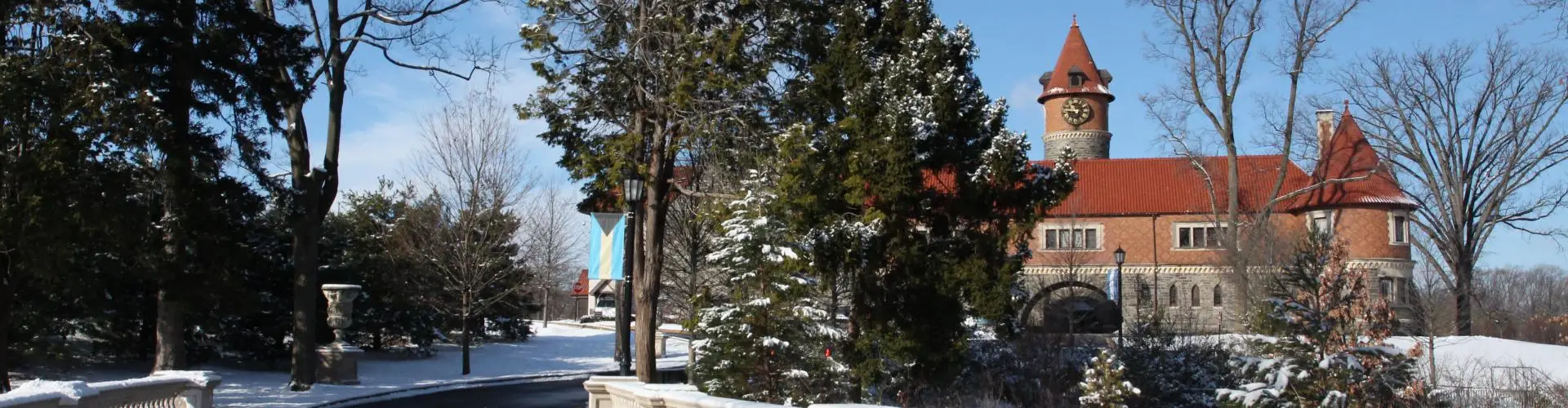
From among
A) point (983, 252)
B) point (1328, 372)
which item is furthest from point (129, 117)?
point (1328, 372)

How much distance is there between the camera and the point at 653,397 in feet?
38.3

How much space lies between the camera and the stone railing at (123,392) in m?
9.10

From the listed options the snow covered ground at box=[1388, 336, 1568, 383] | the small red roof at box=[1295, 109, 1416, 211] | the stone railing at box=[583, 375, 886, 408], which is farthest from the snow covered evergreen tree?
the small red roof at box=[1295, 109, 1416, 211]

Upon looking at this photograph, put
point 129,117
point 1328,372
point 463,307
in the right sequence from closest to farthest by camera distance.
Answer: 1. point 1328,372
2. point 129,117
3. point 463,307

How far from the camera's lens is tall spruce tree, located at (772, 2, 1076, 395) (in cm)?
1983

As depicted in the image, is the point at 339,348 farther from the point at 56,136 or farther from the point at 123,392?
the point at 123,392

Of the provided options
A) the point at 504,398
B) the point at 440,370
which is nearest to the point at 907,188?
the point at 504,398

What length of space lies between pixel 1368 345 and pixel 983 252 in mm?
7288

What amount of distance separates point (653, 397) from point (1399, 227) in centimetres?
4646

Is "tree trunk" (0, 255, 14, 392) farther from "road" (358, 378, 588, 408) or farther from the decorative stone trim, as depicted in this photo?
the decorative stone trim

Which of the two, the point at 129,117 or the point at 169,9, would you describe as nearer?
the point at 129,117

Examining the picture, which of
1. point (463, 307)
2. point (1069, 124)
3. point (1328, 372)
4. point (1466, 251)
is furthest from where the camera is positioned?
point (1069, 124)

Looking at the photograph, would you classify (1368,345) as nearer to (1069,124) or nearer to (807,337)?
(807,337)

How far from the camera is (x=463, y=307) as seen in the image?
30391 mm
